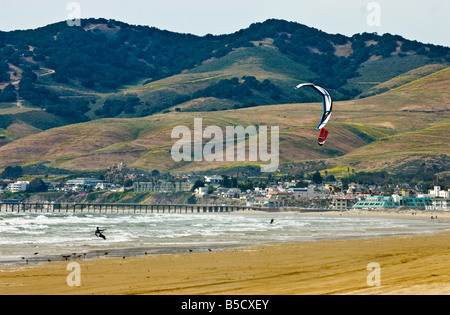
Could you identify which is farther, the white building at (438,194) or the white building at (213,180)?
the white building at (213,180)

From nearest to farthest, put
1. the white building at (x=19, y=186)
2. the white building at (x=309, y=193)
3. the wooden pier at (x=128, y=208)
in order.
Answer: the wooden pier at (x=128, y=208), the white building at (x=309, y=193), the white building at (x=19, y=186)

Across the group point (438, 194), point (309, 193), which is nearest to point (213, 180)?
point (309, 193)

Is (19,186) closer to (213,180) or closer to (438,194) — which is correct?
(213,180)

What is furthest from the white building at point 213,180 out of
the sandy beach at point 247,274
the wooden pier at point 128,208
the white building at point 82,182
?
the sandy beach at point 247,274

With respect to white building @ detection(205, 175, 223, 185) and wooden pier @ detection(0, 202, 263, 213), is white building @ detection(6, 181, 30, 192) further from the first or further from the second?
white building @ detection(205, 175, 223, 185)

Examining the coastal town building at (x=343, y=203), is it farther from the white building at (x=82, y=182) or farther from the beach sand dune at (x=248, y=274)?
the beach sand dune at (x=248, y=274)

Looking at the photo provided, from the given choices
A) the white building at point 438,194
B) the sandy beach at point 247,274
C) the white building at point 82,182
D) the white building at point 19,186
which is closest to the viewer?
the sandy beach at point 247,274
